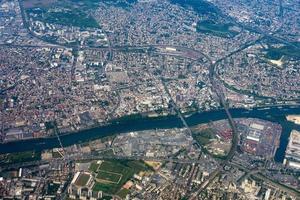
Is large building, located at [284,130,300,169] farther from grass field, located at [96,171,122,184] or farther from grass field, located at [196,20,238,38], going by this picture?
grass field, located at [196,20,238,38]

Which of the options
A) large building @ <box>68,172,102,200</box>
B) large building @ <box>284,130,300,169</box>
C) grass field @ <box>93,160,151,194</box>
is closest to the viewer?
large building @ <box>68,172,102,200</box>

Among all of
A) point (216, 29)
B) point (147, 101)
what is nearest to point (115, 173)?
point (147, 101)

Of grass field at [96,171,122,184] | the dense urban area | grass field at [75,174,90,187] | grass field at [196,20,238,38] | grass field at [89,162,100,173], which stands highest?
grass field at [75,174,90,187]

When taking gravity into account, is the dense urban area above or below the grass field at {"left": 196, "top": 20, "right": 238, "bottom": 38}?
above

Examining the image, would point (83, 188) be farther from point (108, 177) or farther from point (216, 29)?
point (216, 29)

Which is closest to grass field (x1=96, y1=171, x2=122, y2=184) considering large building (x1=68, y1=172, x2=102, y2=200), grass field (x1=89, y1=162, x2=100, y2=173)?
grass field (x1=89, y1=162, x2=100, y2=173)

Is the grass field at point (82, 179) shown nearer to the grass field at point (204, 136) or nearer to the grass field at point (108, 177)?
the grass field at point (108, 177)

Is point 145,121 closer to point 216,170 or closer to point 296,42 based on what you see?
point 216,170

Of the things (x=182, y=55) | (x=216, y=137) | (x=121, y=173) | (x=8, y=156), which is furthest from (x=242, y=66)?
(x=8, y=156)
